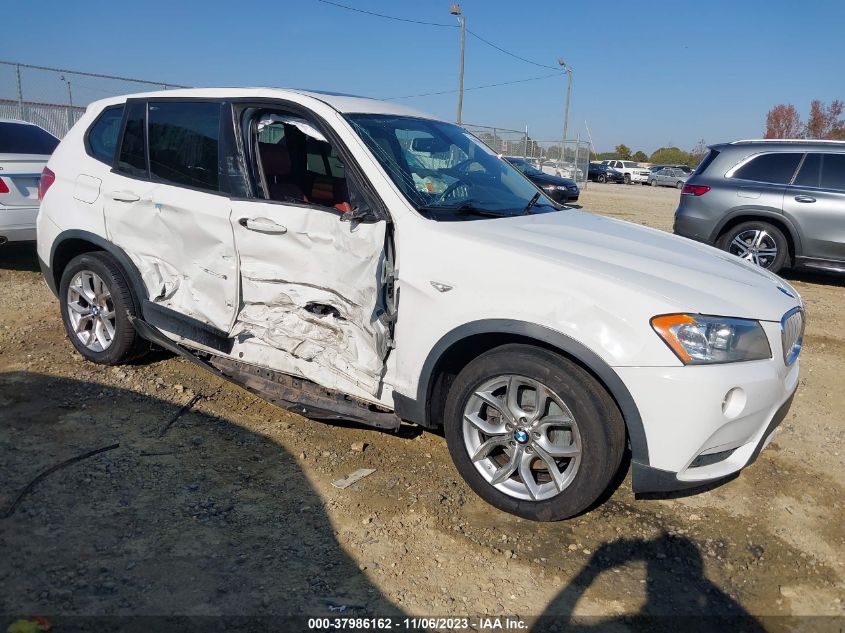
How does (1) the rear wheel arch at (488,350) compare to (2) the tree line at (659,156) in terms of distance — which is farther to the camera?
(2) the tree line at (659,156)

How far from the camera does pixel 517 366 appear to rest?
116 inches

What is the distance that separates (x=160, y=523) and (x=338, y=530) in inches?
31.7

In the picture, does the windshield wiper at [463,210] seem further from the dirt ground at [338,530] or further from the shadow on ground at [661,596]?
the shadow on ground at [661,596]

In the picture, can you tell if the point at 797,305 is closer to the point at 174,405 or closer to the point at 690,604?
the point at 690,604

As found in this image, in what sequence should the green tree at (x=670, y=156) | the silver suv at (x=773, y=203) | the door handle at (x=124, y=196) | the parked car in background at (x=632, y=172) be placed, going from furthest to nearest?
the green tree at (x=670, y=156) → the parked car in background at (x=632, y=172) → the silver suv at (x=773, y=203) → the door handle at (x=124, y=196)

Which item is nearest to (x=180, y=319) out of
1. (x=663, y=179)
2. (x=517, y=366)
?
(x=517, y=366)

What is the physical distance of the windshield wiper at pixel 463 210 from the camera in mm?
3355

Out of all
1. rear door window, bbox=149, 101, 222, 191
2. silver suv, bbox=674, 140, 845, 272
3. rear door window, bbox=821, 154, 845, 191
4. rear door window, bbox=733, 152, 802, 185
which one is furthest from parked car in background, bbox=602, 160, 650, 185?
rear door window, bbox=149, 101, 222, 191

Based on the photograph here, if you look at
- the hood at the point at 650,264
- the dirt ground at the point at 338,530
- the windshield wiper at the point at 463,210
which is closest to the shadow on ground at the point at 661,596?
the dirt ground at the point at 338,530

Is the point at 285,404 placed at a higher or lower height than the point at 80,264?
lower

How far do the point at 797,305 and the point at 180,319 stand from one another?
3.46 meters

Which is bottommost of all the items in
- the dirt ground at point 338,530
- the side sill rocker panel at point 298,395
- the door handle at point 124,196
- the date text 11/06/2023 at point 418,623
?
the date text 11/06/2023 at point 418,623

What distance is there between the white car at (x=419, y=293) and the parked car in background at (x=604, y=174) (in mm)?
43311

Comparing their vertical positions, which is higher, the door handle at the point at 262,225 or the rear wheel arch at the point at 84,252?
the door handle at the point at 262,225
